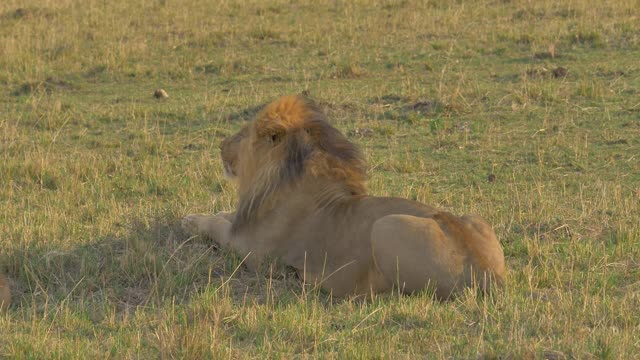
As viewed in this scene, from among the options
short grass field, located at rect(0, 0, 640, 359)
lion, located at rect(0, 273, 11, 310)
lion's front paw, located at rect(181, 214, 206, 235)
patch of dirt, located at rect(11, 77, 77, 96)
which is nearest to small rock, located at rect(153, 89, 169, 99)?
short grass field, located at rect(0, 0, 640, 359)

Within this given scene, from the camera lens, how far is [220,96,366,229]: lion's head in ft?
20.6

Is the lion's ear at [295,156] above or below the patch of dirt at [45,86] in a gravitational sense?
above

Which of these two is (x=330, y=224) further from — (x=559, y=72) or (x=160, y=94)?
(x=559, y=72)

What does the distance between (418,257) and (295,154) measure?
995mm

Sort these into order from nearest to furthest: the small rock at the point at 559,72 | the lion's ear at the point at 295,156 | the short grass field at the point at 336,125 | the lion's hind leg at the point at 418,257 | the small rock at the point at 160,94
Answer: the short grass field at the point at 336,125, the lion's hind leg at the point at 418,257, the lion's ear at the point at 295,156, the small rock at the point at 160,94, the small rock at the point at 559,72

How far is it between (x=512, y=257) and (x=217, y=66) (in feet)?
22.9

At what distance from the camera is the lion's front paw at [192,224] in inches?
266

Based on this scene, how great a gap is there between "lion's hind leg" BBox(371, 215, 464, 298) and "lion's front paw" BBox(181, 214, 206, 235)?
1.39 metres

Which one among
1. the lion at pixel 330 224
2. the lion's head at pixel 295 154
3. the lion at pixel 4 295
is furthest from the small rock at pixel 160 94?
the lion at pixel 4 295

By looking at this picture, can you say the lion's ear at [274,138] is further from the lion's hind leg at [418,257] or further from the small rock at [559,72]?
the small rock at [559,72]

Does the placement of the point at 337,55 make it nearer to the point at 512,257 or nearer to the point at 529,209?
the point at 529,209

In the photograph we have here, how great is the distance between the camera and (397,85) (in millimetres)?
12062

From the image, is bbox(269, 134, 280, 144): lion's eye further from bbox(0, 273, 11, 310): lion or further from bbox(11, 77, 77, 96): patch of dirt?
bbox(11, 77, 77, 96): patch of dirt

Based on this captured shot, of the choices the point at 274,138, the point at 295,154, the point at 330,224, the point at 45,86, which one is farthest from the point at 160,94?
the point at 330,224
